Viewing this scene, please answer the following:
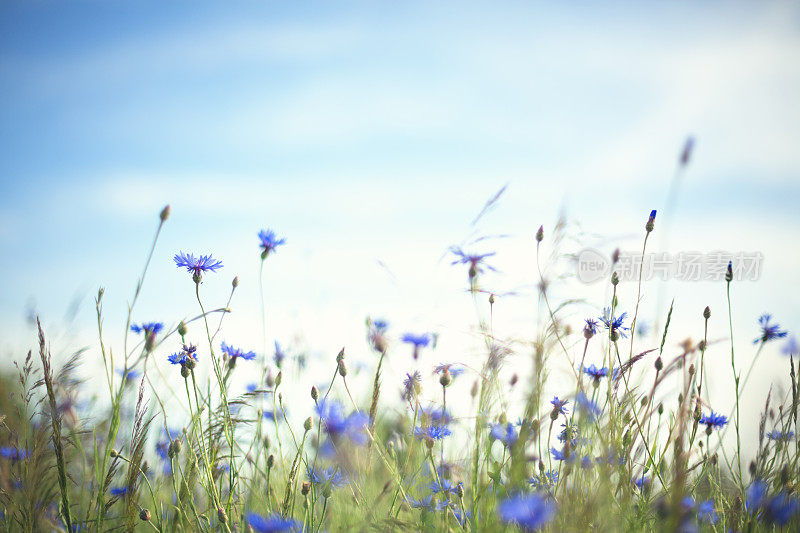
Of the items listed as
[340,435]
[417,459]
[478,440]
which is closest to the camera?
[478,440]

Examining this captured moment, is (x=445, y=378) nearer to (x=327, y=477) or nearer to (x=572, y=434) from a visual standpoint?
(x=572, y=434)

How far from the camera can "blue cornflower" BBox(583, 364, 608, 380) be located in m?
1.99

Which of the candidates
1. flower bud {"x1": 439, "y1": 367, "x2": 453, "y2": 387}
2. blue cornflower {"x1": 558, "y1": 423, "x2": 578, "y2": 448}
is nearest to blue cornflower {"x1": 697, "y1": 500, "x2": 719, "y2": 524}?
blue cornflower {"x1": 558, "y1": 423, "x2": 578, "y2": 448}

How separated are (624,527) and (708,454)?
70 centimetres

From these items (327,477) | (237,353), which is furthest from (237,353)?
(327,477)

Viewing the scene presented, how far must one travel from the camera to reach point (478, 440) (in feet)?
5.09

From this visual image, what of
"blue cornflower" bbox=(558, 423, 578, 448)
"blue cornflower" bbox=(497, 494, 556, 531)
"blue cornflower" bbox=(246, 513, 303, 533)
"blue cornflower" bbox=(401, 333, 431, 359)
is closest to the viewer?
"blue cornflower" bbox=(497, 494, 556, 531)

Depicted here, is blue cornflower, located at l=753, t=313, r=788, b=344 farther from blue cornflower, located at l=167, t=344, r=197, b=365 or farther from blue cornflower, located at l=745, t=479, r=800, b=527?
blue cornflower, located at l=167, t=344, r=197, b=365

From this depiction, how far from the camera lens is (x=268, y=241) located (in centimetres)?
211

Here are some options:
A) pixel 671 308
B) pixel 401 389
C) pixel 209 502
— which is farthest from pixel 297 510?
pixel 671 308

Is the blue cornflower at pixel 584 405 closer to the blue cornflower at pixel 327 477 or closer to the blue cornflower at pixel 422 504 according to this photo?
the blue cornflower at pixel 422 504

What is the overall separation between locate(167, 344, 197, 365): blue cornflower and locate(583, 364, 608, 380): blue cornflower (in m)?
1.45

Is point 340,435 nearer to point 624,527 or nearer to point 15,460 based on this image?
point 624,527

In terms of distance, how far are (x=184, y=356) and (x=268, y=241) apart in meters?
0.55
